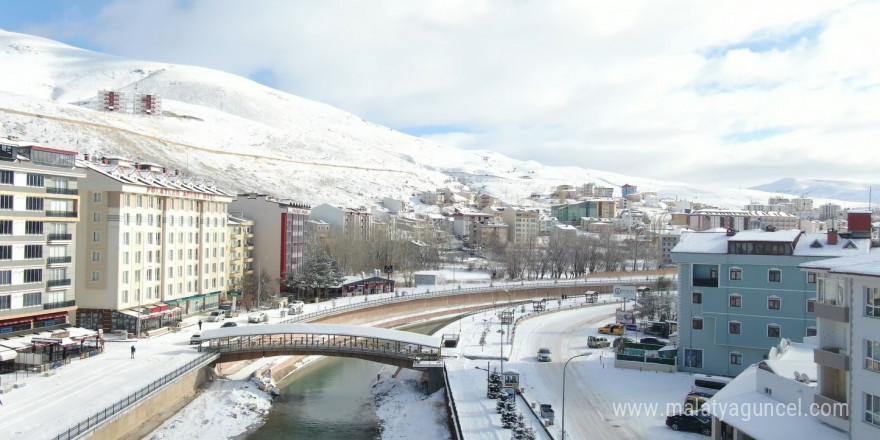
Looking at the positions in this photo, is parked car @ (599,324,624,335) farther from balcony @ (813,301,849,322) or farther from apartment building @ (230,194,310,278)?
apartment building @ (230,194,310,278)

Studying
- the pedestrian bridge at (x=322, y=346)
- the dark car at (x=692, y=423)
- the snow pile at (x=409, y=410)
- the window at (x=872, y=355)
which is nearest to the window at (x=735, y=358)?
the dark car at (x=692, y=423)

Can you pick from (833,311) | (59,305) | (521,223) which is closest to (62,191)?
(59,305)

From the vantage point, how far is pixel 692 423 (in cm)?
2919

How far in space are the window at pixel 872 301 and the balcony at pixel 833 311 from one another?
99 centimetres

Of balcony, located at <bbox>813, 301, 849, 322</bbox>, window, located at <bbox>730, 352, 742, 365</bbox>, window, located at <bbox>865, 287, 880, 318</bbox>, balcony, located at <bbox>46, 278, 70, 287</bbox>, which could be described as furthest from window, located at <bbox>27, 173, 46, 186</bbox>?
window, located at <bbox>865, 287, 880, 318</bbox>

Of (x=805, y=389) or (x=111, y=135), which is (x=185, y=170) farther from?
(x=805, y=389)

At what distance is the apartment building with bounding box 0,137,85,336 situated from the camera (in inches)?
1574

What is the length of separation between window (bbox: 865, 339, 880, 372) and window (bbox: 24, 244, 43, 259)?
146ft

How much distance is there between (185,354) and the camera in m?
42.0

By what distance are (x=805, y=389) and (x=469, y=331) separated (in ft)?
116

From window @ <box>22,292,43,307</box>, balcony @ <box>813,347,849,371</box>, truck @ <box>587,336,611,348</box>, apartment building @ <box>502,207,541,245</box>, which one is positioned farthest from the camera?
apartment building @ <box>502,207,541,245</box>

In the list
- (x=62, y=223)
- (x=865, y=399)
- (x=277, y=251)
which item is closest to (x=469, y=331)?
(x=277, y=251)

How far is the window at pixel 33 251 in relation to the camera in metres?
41.4

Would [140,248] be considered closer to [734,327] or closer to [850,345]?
[734,327]
